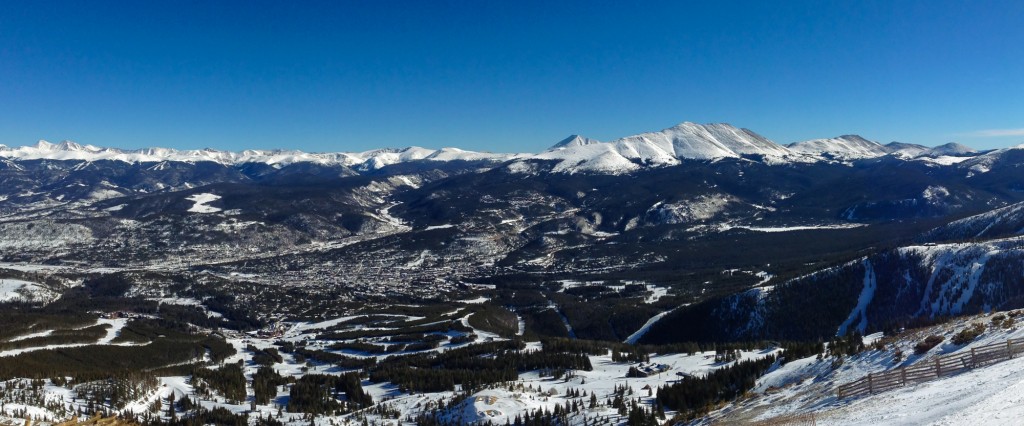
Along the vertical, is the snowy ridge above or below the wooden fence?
above

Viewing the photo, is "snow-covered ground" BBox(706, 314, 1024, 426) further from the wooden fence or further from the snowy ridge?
the snowy ridge

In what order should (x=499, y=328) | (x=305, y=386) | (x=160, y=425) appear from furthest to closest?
(x=499, y=328) < (x=305, y=386) < (x=160, y=425)

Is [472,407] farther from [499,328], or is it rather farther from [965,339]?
[499,328]

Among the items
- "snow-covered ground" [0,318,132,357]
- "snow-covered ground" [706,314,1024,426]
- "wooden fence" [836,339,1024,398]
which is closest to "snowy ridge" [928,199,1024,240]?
"snow-covered ground" [706,314,1024,426]

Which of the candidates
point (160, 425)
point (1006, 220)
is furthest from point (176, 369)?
point (1006, 220)

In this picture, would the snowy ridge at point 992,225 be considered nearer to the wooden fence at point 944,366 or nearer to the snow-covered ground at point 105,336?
the wooden fence at point 944,366

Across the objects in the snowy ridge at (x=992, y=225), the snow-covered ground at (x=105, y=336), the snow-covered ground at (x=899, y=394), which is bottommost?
the snow-covered ground at (x=899, y=394)

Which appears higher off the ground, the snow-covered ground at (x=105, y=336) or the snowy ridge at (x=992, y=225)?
the snowy ridge at (x=992, y=225)

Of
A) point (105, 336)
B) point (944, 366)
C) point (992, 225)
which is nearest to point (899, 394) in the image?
point (944, 366)

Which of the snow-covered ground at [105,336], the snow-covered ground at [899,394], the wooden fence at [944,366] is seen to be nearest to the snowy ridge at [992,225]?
the snow-covered ground at [899,394]
